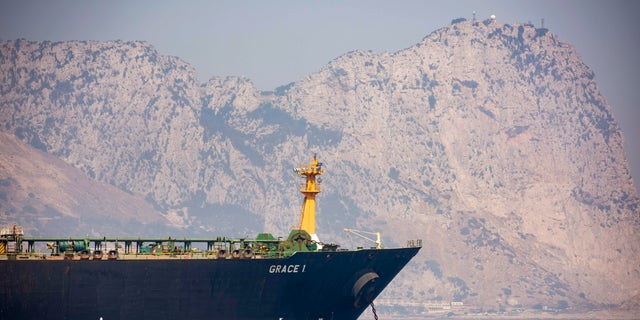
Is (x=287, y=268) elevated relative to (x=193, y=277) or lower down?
elevated

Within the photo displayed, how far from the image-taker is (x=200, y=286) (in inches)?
3403

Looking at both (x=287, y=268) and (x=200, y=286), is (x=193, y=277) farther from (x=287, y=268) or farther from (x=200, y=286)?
(x=287, y=268)

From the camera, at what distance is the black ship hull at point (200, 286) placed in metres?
78.8

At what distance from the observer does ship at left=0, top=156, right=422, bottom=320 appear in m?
79.2

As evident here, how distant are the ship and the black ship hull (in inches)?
2.4

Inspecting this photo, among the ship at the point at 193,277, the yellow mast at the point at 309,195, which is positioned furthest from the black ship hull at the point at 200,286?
the yellow mast at the point at 309,195

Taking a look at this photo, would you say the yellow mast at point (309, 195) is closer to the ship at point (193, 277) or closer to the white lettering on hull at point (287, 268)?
the ship at point (193, 277)

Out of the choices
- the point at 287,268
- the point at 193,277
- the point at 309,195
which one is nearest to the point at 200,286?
the point at 193,277

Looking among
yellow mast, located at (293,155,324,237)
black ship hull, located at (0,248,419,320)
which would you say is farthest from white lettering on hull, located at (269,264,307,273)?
yellow mast, located at (293,155,324,237)

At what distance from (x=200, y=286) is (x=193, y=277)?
90 cm

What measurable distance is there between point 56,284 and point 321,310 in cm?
2133

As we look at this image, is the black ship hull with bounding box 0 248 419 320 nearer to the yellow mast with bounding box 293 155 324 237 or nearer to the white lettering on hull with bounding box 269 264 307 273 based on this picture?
the white lettering on hull with bounding box 269 264 307 273

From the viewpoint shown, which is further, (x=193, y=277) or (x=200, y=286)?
(x=200, y=286)

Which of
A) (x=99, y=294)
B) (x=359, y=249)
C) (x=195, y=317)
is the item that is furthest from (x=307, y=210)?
(x=99, y=294)
